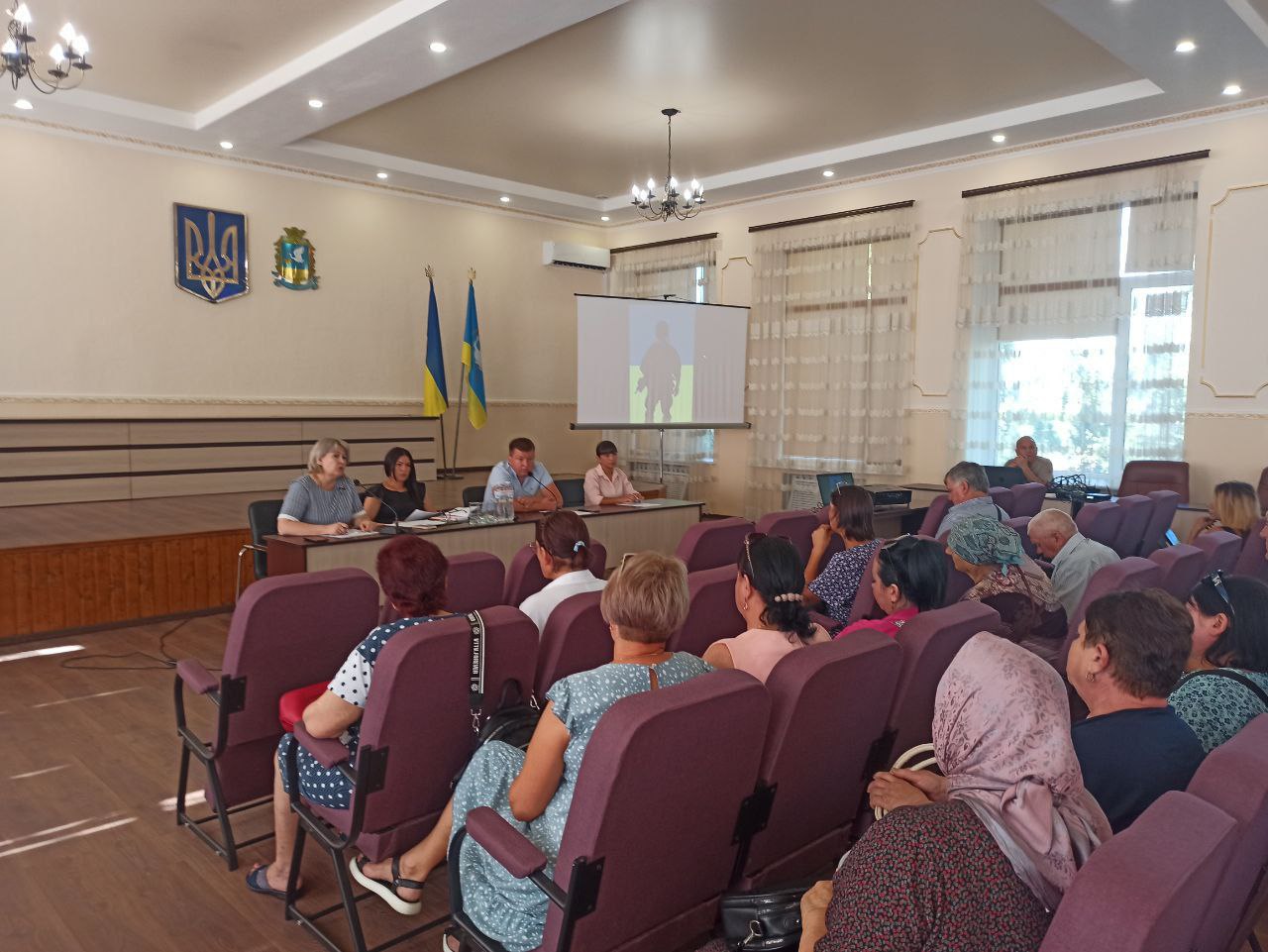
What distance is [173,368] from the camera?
834cm

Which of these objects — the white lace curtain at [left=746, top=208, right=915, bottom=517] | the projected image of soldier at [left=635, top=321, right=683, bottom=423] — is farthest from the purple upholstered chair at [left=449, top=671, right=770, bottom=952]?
the projected image of soldier at [left=635, top=321, right=683, bottom=423]

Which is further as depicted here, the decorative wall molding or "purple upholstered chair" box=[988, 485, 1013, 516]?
the decorative wall molding

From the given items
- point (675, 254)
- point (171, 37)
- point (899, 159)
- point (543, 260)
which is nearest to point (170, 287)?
point (171, 37)

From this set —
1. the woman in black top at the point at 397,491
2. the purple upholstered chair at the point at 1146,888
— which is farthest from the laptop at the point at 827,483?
the purple upholstered chair at the point at 1146,888

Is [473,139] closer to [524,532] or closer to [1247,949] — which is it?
[524,532]

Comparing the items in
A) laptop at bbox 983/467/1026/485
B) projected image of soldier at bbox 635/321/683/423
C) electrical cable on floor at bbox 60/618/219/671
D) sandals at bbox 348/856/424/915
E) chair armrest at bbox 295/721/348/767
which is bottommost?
electrical cable on floor at bbox 60/618/219/671

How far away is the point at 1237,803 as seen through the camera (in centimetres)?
136

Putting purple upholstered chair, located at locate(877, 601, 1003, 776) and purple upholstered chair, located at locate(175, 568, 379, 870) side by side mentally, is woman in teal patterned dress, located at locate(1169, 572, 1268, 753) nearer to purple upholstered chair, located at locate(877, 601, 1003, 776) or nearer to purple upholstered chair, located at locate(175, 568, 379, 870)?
purple upholstered chair, located at locate(877, 601, 1003, 776)

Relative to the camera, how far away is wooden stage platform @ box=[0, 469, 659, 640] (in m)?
5.34

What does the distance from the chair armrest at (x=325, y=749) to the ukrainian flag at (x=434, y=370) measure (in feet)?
25.1

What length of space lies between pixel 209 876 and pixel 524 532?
125 inches

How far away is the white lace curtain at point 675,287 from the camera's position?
10469 mm

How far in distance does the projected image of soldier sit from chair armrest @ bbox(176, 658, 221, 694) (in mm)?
6907

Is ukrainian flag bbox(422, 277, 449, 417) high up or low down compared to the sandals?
up
